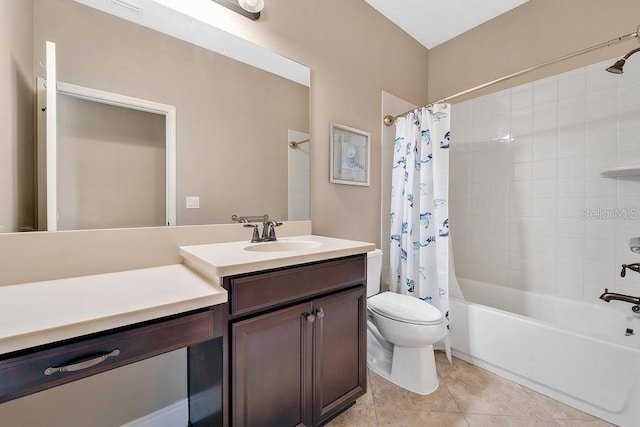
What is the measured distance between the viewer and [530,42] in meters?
2.13

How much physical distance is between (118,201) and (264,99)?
91 cm

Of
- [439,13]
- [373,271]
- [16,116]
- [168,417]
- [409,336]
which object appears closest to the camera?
[16,116]

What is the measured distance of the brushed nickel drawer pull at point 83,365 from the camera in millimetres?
636

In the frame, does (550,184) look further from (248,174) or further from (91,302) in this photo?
(91,302)

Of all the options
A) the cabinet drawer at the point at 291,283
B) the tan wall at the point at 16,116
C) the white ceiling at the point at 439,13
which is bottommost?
the cabinet drawer at the point at 291,283

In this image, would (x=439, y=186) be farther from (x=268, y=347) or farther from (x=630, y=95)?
(x=268, y=347)

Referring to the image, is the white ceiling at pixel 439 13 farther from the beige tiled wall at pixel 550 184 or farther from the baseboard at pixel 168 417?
the baseboard at pixel 168 417

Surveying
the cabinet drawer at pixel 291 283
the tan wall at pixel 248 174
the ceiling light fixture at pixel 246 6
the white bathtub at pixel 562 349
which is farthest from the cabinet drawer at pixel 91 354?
the white bathtub at pixel 562 349

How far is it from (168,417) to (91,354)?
83 cm

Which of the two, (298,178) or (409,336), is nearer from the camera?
(409,336)

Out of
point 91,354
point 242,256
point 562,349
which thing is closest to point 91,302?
point 91,354

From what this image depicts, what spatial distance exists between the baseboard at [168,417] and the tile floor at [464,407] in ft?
2.29

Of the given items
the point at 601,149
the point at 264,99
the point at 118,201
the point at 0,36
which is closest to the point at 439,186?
the point at 601,149

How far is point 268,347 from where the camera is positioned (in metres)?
1.03
